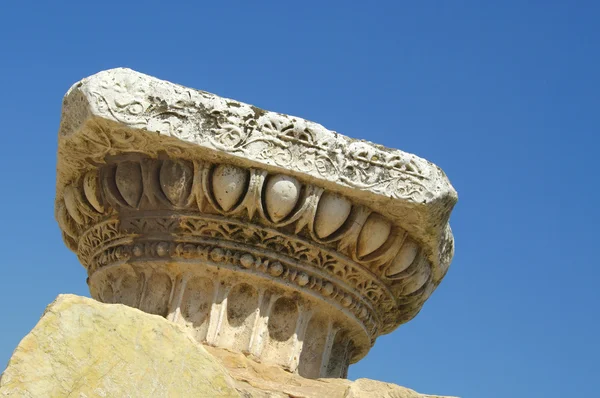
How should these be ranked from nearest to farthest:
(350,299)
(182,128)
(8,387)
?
(8,387)
(182,128)
(350,299)

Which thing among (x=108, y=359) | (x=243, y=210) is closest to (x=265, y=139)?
(x=243, y=210)

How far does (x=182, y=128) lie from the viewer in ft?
16.6

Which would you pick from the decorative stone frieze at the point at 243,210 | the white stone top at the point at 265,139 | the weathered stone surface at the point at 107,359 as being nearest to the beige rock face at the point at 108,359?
the weathered stone surface at the point at 107,359

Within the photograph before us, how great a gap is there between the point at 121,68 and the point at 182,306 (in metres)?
1.25

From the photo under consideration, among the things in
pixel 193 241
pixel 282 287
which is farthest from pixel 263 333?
pixel 193 241

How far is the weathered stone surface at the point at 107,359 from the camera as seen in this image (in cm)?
400

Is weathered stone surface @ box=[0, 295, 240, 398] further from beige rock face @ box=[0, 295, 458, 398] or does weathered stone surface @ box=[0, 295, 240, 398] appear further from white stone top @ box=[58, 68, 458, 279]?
white stone top @ box=[58, 68, 458, 279]

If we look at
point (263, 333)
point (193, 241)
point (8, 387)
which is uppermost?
point (193, 241)

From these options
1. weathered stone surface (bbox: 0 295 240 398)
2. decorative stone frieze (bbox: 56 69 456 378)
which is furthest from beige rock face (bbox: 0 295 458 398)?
decorative stone frieze (bbox: 56 69 456 378)

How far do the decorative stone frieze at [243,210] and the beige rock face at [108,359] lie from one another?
2.72ft

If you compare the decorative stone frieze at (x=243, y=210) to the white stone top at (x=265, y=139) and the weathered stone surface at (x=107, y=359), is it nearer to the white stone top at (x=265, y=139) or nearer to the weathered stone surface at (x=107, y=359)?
the white stone top at (x=265, y=139)

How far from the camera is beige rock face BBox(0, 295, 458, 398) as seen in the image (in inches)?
157

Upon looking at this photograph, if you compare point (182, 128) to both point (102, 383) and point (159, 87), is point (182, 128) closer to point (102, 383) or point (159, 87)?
point (159, 87)

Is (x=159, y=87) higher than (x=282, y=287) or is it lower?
higher
